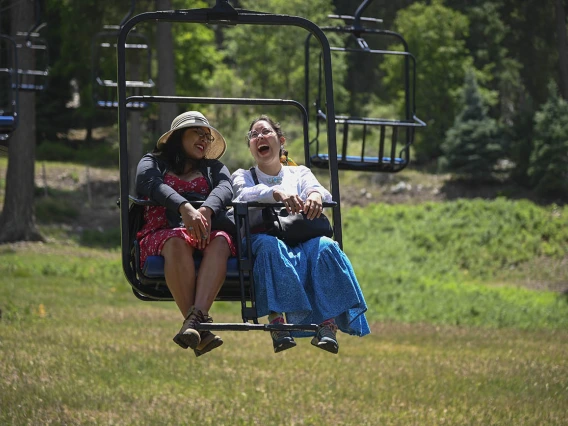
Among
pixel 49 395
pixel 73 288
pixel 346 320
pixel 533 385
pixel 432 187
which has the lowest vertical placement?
pixel 432 187

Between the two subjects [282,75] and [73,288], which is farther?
[282,75]

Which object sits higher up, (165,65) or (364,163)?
(364,163)

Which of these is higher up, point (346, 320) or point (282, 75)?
point (346, 320)

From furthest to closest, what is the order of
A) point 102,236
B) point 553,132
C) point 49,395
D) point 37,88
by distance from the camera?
point 553,132
point 102,236
point 37,88
point 49,395

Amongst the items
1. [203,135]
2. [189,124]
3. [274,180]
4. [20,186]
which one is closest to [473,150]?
[20,186]

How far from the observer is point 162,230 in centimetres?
592

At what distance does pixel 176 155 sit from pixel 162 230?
611 millimetres

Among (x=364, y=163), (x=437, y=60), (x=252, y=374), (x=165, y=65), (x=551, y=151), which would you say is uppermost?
(x=364, y=163)

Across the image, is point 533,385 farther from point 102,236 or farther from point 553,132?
point 553,132

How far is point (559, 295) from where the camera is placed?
85.6 ft

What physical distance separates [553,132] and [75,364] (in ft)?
99.0

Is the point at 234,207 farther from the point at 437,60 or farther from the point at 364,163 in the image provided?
the point at 437,60

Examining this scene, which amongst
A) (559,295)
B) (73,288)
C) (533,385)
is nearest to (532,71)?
(559,295)

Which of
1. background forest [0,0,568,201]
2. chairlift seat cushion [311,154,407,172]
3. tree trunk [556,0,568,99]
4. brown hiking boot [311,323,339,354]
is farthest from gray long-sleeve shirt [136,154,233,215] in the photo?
tree trunk [556,0,568,99]
